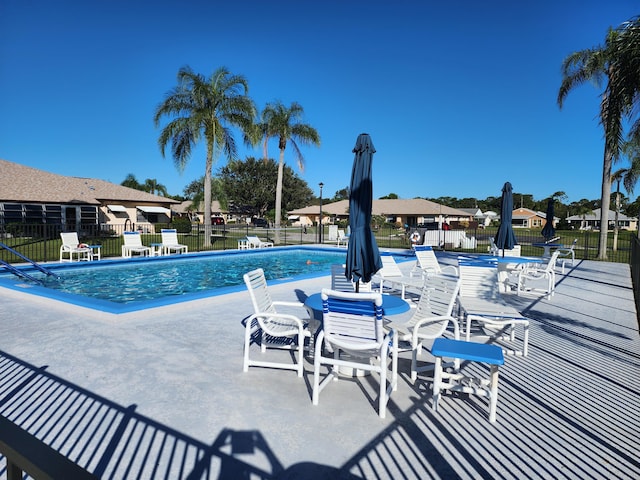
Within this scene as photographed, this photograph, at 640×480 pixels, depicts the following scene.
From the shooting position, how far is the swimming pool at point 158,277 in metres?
7.52

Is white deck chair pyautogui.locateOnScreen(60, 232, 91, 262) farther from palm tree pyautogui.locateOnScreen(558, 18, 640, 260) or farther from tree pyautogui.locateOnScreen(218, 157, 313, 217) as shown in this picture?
tree pyautogui.locateOnScreen(218, 157, 313, 217)

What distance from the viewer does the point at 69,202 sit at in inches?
1098

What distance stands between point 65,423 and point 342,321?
2.47 m

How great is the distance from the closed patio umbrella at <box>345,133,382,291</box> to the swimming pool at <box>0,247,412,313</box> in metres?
3.91

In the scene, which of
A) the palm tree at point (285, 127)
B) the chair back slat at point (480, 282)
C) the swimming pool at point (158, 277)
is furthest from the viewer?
the palm tree at point (285, 127)

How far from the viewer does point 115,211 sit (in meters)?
32.2

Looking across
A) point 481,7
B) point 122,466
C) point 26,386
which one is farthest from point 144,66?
point 122,466

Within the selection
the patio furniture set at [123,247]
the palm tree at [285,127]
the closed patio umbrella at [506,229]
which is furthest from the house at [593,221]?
the patio furniture set at [123,247]

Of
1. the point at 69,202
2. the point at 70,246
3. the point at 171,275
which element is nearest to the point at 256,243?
the point at 171,275

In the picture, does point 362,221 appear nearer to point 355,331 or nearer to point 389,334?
point 389,334

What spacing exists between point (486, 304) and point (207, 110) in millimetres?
17997

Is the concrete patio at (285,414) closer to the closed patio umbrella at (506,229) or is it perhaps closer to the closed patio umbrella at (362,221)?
the closed patio umbrella at (362,221)

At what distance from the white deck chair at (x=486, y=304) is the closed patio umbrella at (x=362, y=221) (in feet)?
5.17

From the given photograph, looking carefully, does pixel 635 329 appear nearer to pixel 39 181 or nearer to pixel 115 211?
pixel 115 211
